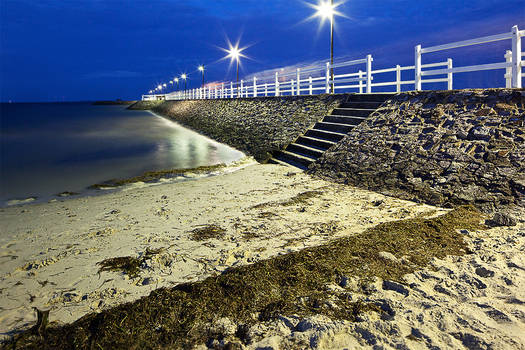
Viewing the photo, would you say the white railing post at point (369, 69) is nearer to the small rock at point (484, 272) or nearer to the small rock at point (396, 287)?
the small rock at point (484, 272)

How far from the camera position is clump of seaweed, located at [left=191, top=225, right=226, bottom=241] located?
5616mm

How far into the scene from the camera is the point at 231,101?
28.0m

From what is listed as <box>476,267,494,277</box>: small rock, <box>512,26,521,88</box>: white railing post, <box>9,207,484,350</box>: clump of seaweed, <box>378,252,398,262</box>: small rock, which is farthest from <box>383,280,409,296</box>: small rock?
<box>512,26,521,88</box>: white railing post

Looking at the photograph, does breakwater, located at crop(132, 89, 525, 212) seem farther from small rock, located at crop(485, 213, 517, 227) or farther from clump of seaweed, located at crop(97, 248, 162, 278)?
clump of seaweed, located at crop(97, 248, 162, 278)

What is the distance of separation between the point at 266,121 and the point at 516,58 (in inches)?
440

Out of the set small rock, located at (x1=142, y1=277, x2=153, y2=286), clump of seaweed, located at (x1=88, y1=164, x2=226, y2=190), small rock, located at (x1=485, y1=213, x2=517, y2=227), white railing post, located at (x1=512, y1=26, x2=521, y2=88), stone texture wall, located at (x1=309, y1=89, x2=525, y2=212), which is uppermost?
white railing post, located at (x1=512, y1=26, x2=521, y2=88)

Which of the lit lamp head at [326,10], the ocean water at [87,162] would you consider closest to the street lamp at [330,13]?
the lit lamp head at [326,10]

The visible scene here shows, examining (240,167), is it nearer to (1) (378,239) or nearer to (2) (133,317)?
(1) (378,239)

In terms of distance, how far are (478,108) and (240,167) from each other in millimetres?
7556

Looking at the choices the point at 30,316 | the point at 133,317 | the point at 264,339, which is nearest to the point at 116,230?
the point at 30,316

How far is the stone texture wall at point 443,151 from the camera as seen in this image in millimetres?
6656

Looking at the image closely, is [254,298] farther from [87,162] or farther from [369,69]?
[87,162]

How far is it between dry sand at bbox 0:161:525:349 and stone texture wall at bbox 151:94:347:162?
5793mm

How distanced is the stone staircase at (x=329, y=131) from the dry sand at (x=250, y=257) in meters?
2.95
